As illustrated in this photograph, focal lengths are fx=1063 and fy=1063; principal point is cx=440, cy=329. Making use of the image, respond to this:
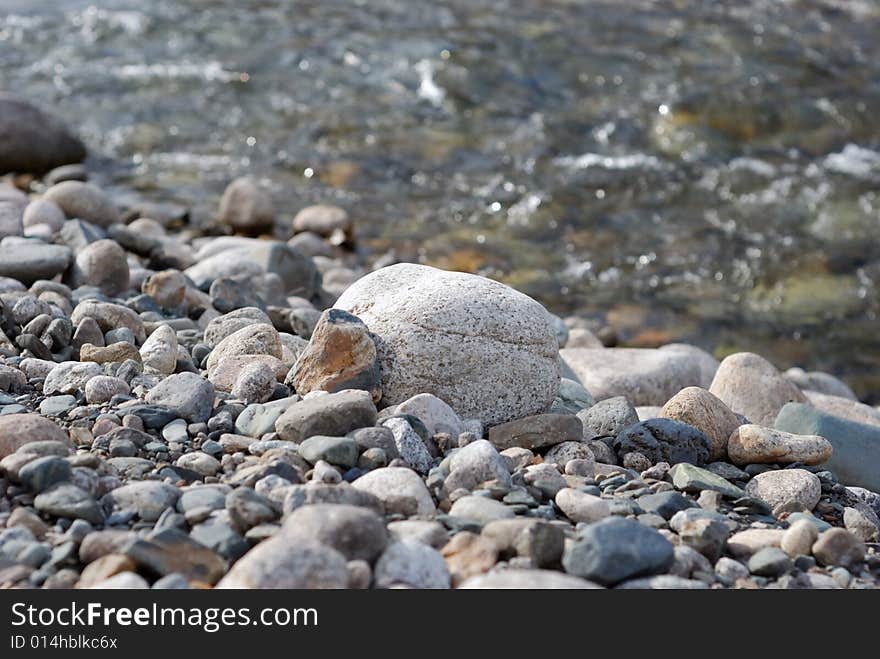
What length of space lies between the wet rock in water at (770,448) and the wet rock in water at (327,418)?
1398 mm

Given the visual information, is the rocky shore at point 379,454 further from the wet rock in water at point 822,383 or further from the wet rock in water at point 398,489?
the wet rock in water at point 822,383

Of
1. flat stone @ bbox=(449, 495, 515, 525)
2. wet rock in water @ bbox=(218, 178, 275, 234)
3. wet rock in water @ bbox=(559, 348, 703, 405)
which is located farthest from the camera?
wet rock in water @ bbox=(218, 178, 275, 234)

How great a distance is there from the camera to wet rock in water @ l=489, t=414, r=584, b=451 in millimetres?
3506

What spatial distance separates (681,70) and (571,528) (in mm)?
8603

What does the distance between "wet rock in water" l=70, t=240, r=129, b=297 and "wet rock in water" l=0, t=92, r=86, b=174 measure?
385 cm

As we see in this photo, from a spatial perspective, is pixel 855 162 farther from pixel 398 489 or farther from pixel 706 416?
pixel 398 489

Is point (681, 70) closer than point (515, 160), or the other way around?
point (515, 160)

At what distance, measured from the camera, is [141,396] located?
3.53 m

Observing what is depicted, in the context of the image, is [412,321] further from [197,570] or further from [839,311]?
[839,311]

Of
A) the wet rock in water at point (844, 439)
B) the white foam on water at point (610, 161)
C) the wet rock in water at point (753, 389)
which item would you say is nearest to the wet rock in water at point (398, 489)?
the wet rock in water at point (844, 439)

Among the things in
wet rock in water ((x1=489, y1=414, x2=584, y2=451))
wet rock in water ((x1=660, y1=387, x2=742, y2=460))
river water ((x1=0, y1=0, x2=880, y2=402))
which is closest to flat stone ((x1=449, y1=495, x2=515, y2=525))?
wet rock in water ((x1=489, y1=414, x2=584, y2=451))

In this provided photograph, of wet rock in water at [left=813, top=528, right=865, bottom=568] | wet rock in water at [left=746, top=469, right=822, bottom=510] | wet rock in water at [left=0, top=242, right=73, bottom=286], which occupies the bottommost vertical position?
wet rock in water at [left=0, top=242, right=73, bottom=286]

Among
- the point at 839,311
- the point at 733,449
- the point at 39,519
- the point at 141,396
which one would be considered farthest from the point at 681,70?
the point at 39,519

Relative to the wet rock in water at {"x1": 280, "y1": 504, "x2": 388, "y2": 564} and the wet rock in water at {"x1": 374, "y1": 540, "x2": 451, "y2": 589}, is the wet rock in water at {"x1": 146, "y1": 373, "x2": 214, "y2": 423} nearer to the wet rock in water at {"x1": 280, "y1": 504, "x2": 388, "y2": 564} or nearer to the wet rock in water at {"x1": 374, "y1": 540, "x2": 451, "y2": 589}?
the wet rock in water at {"x1": 280, "y1": 504, "x2": 388, "y2": 564}
